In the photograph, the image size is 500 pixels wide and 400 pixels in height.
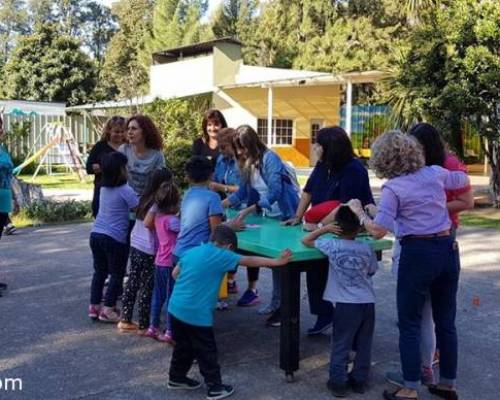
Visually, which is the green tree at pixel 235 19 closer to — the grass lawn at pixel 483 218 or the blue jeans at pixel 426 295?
the grass lawn at pixel 483 218

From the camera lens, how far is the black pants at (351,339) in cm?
391

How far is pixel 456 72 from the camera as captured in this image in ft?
42.4

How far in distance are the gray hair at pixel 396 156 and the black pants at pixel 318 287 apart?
3.23 feet

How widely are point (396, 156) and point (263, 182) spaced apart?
170cm

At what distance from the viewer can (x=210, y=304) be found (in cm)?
385

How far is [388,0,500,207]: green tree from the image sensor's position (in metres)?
12.6

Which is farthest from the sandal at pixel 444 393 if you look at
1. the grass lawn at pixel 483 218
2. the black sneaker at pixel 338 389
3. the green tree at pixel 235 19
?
the green tree at pixel 235 19

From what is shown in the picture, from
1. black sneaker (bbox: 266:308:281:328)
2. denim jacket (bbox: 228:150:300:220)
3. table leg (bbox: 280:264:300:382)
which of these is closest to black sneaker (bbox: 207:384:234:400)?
table leg (bbox: 280:264:300:382)

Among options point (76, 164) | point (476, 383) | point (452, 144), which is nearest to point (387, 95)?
point (452, 144)

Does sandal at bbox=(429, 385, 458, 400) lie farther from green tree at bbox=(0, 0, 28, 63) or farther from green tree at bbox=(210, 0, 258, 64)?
green tree at bbox=(0, 0, 28, 63)

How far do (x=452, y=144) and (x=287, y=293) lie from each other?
1078 cm

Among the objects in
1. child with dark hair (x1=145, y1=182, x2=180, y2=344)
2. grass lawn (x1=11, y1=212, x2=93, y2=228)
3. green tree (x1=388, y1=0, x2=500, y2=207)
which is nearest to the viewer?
child with dark hair (x1=145, y1=182, x2=180, y2=344)

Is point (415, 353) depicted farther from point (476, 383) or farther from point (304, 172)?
point (304, 172)

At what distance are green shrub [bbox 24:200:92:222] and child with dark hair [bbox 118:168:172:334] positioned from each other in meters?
6.50
